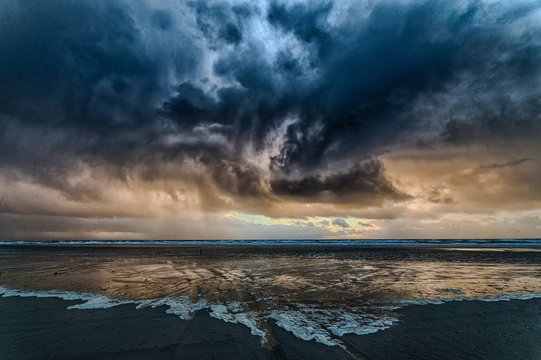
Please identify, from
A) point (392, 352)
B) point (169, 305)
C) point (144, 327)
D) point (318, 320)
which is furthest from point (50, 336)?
point (392, 352)

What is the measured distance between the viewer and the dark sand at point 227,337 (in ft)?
20.2

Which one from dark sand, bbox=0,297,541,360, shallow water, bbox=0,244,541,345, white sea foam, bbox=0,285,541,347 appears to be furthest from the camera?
shallow water, bbox=0,244,541,345

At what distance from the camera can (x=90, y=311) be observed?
9.78 m

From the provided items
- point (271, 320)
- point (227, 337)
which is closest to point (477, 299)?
point (271, 320)

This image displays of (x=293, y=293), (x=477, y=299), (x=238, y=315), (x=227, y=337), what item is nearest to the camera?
(x=227, y=337)

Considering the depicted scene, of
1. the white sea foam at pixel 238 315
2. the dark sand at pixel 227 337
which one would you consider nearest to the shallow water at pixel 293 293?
the white sea foam at pixel 238 315

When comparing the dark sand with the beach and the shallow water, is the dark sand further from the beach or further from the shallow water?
the shallow water

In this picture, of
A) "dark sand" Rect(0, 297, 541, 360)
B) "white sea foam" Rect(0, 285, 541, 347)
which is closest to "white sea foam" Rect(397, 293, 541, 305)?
"white sea foam" Rect(0, 285, 541, 347)

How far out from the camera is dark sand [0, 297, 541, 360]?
243 inches

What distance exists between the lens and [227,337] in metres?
7.14

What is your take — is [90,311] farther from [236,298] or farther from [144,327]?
[236,298]

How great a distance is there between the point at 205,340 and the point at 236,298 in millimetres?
4712

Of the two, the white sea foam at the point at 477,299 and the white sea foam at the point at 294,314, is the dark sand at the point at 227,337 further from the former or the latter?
the white sea foam at the point at 477,299

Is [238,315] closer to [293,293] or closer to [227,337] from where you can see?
[227,337]
